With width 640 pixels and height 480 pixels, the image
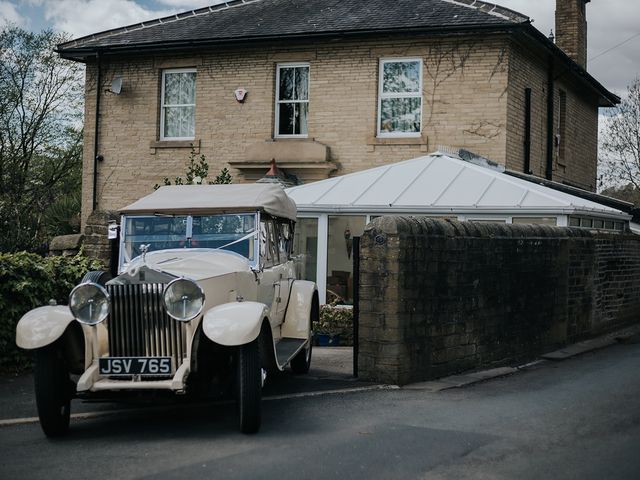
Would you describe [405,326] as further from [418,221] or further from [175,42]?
[175,42]

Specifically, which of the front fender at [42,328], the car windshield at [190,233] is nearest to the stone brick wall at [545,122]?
the car windshield at [190,233]

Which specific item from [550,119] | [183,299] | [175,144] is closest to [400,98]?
[550,119]

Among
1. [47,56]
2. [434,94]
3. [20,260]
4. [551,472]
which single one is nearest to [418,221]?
[551,472]

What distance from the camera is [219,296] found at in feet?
23.3

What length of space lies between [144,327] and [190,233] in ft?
5.93

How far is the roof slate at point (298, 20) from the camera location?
57.5ft

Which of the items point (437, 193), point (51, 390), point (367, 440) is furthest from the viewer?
point (437, 193)

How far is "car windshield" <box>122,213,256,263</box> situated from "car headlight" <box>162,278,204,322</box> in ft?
5.30

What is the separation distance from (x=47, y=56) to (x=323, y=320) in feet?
76.8

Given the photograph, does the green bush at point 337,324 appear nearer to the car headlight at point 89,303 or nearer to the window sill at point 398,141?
the window sill at point 398,141

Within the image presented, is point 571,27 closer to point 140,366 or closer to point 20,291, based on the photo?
point 20,291

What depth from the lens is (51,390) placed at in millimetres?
6453

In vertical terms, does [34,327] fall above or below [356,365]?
above

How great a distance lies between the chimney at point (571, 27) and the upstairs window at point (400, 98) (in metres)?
7.42
